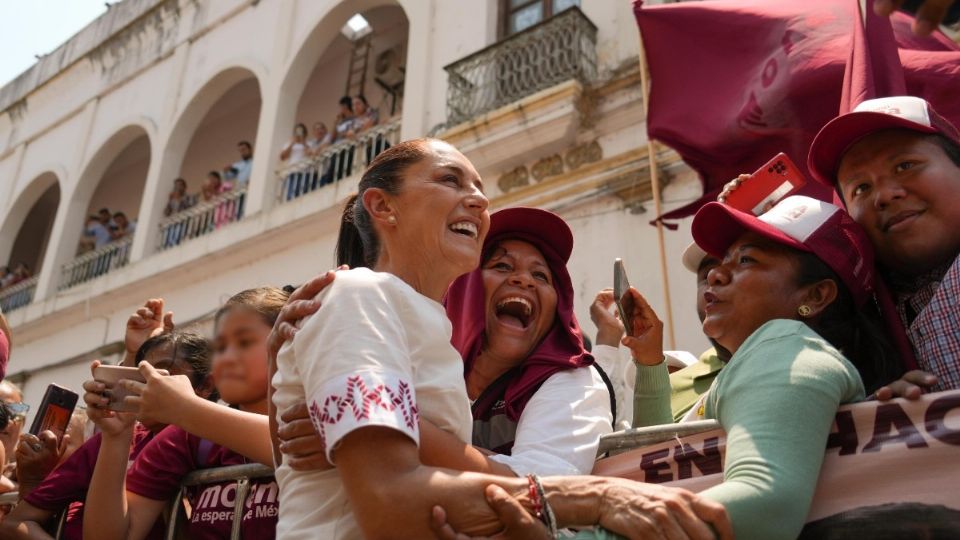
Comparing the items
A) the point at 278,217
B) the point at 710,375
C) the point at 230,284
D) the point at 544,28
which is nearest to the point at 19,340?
the point at 230,284

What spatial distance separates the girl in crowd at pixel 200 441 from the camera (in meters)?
2.13

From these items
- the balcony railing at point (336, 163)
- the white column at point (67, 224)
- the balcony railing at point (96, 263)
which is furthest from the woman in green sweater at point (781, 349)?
the white column at point (67, 224)

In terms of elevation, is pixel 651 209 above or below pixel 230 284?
below

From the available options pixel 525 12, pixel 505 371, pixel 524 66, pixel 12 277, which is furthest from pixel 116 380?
pixel 12 277

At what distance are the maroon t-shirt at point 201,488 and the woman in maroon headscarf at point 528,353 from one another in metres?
0.62

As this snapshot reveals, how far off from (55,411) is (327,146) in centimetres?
752

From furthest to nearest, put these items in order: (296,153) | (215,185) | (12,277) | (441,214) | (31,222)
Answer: (31,222), (12,277), (215,185), (296,153), (441,214)

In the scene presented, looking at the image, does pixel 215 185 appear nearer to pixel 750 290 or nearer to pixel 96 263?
pixel 96 263

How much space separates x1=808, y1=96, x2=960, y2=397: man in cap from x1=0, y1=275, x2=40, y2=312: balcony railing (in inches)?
544

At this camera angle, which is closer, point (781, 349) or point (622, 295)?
point (781, 349)

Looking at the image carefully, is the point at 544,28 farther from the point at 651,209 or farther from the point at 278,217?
the point at 278,217

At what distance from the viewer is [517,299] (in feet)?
7.79

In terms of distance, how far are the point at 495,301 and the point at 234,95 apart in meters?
11.9

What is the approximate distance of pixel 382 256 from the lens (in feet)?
6.22
